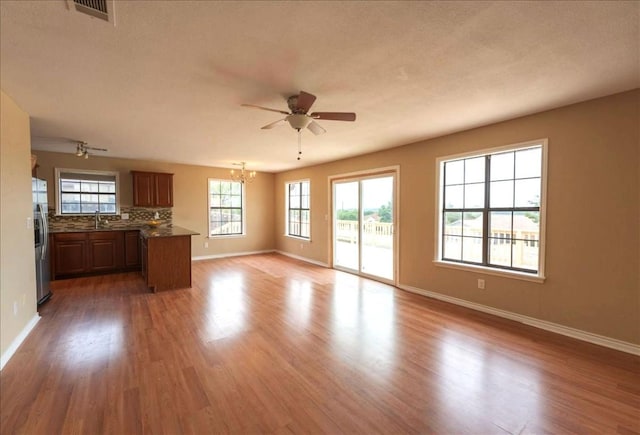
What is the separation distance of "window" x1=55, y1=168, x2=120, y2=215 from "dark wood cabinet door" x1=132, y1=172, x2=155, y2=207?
0.44m

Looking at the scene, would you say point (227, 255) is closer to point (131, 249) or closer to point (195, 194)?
point (195, 194)

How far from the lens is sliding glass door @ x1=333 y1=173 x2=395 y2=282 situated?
16.8 ft

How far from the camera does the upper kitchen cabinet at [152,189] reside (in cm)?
615

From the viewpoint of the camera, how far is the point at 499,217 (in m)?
3.59

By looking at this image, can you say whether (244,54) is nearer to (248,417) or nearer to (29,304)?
(248,417)

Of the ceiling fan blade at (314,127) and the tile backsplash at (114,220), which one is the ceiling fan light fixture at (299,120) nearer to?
the ceiling fan blade at (314,127)

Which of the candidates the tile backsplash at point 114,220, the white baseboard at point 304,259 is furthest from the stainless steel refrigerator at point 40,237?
the white baseboard at point 304,259

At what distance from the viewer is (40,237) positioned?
3.59 m

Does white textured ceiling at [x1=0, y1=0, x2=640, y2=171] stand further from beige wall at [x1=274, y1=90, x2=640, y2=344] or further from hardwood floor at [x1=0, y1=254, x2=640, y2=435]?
hardwood floor at [x1=0, y1=254, x2=640, y2=435]

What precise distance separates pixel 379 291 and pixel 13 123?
495 cm

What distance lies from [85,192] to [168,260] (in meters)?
3.04

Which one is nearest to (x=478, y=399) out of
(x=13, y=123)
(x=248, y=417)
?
(x=248, y=417)

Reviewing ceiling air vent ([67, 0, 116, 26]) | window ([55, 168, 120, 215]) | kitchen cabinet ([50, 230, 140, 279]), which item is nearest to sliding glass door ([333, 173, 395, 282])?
ceiling air vent ([67, 0, 116, 26])

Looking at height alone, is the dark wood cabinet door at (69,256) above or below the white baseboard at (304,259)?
above
